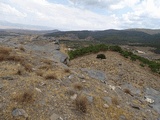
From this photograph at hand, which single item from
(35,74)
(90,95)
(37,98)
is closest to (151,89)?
(90,95)

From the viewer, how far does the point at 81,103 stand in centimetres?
1038

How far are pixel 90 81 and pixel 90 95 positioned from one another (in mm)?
2433

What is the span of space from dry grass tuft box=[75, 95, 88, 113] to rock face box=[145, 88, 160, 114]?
20.5 feet

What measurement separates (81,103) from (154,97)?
9394 millimetres

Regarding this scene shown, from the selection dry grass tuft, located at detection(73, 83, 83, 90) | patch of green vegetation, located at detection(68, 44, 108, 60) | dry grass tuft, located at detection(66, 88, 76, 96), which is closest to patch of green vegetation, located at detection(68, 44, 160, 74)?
patch of green vegetation, located at detection(68, 44, 108, 60)

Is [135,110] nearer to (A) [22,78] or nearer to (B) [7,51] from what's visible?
(A) [22,78]

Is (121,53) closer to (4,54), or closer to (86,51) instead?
(86,51)

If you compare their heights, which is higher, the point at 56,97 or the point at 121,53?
the point at 56,97

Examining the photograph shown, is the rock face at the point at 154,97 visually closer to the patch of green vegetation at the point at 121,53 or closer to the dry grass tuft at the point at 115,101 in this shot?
the dry grass tuft at the point at 115,101

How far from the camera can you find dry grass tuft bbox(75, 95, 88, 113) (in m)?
10.1

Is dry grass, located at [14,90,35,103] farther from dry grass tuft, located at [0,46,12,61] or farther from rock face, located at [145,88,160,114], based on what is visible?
rock face, located at [145,88,160,114]

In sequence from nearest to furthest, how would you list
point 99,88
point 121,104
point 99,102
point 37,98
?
point 37,98 < point 99,102 < point 121,104 < point 99,88

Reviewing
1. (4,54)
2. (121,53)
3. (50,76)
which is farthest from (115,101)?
(121,53)

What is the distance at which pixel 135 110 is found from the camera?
41.0 feet
